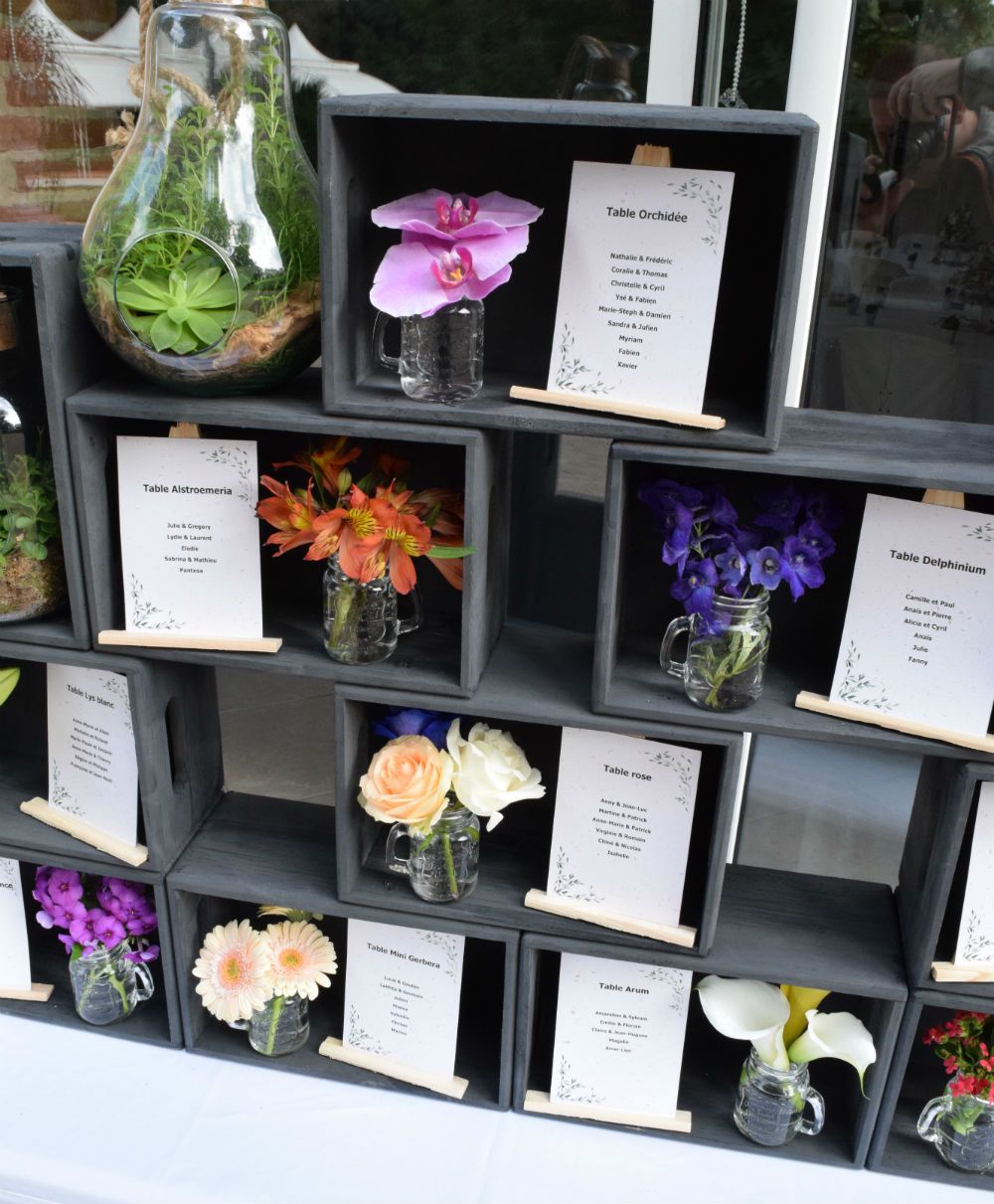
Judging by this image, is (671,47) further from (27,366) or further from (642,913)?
(642,913)

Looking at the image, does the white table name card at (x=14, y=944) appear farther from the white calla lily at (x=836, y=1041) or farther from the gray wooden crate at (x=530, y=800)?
the white calla lily at (x=836, y=1041)

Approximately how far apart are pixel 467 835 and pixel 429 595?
36cm

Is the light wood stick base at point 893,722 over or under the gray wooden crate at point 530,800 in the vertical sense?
over

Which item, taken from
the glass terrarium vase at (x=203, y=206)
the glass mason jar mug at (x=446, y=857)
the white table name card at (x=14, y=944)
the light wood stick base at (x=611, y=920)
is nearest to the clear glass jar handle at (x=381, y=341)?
the glass terrarium vase at (x=203, y=206)

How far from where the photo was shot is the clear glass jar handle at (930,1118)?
144 centimetres

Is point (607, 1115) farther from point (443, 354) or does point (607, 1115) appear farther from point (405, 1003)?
point (443, 354)

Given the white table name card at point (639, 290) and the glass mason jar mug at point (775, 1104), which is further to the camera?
the glass mason jar mug at point (775, 1104)

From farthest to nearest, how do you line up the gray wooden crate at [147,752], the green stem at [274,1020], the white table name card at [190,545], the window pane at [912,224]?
the window pane at [912,224] → the green stem at [274,1020] → the gray wooden crate at [147,752] → the white table name card at [190,545]

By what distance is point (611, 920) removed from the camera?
137 centimetres

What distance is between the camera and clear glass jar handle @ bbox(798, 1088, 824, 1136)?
1.45 m

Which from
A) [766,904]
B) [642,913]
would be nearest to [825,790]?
[766,904]

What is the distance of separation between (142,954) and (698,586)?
38.8 inches

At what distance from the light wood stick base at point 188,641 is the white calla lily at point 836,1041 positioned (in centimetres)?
84

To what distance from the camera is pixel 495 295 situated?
1.40 metres
